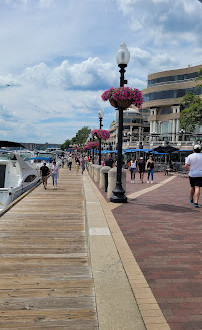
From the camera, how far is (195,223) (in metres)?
7.19

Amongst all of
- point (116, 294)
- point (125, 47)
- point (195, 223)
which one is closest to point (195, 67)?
point (125, 47)

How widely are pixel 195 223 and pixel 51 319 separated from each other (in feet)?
16.4

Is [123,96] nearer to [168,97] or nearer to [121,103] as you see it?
[121,103]

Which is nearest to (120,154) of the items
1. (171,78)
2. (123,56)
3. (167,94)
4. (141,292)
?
(123,56)

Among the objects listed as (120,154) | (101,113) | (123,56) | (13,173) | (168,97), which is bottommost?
(13,173)

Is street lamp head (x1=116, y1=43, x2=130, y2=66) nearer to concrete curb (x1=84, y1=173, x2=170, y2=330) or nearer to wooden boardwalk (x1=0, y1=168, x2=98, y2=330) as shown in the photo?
wooden boardwalk (x1=0, y1=168, x2=98, y2=330)

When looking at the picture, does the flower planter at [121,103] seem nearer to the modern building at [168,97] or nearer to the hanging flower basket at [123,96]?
the hanging flower basket at [123,96]

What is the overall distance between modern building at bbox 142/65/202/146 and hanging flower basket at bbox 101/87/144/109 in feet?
184

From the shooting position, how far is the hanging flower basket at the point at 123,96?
9.70 m

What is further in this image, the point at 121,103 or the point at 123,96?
the point at 121,103

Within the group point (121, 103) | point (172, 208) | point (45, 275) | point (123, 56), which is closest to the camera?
point (45, 275)

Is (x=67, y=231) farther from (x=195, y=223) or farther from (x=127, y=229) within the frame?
(x=195, y=223)

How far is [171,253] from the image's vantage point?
502 centimetres

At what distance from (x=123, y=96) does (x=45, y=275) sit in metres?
6.75
